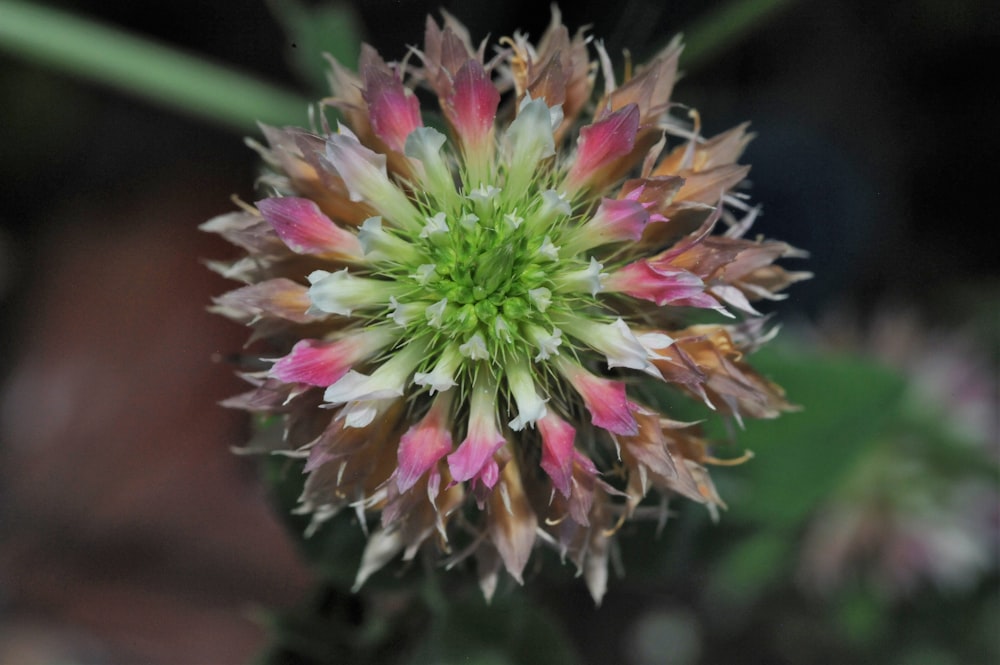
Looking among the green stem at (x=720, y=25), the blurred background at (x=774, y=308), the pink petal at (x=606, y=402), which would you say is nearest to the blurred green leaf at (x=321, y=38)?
the blurred background at (x=774, y=308)

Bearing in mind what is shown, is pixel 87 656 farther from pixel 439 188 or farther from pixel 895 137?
pixel 895 137

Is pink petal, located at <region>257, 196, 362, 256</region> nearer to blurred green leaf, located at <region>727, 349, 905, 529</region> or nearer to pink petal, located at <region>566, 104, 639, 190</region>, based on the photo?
pink petal, located at <region>566, 104, 639, 190</region>

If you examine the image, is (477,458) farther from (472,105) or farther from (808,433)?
(808,433)

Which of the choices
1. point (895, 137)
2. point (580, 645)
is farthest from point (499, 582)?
point (895, 137)

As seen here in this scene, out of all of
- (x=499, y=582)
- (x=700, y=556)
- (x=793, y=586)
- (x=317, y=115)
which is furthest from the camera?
(x=793, y=586)

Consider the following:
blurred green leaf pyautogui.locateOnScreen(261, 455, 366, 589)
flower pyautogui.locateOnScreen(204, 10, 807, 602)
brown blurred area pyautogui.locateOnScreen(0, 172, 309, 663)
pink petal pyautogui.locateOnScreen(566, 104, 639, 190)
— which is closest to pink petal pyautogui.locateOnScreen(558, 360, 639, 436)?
flower pyautogui.locateOnScreen(204, 10, 807, 602)

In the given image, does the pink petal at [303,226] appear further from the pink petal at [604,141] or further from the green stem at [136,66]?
the green stem at [136,66]

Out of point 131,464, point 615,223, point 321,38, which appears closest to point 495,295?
point 615,223

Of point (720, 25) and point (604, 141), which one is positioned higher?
point (720, 25)
